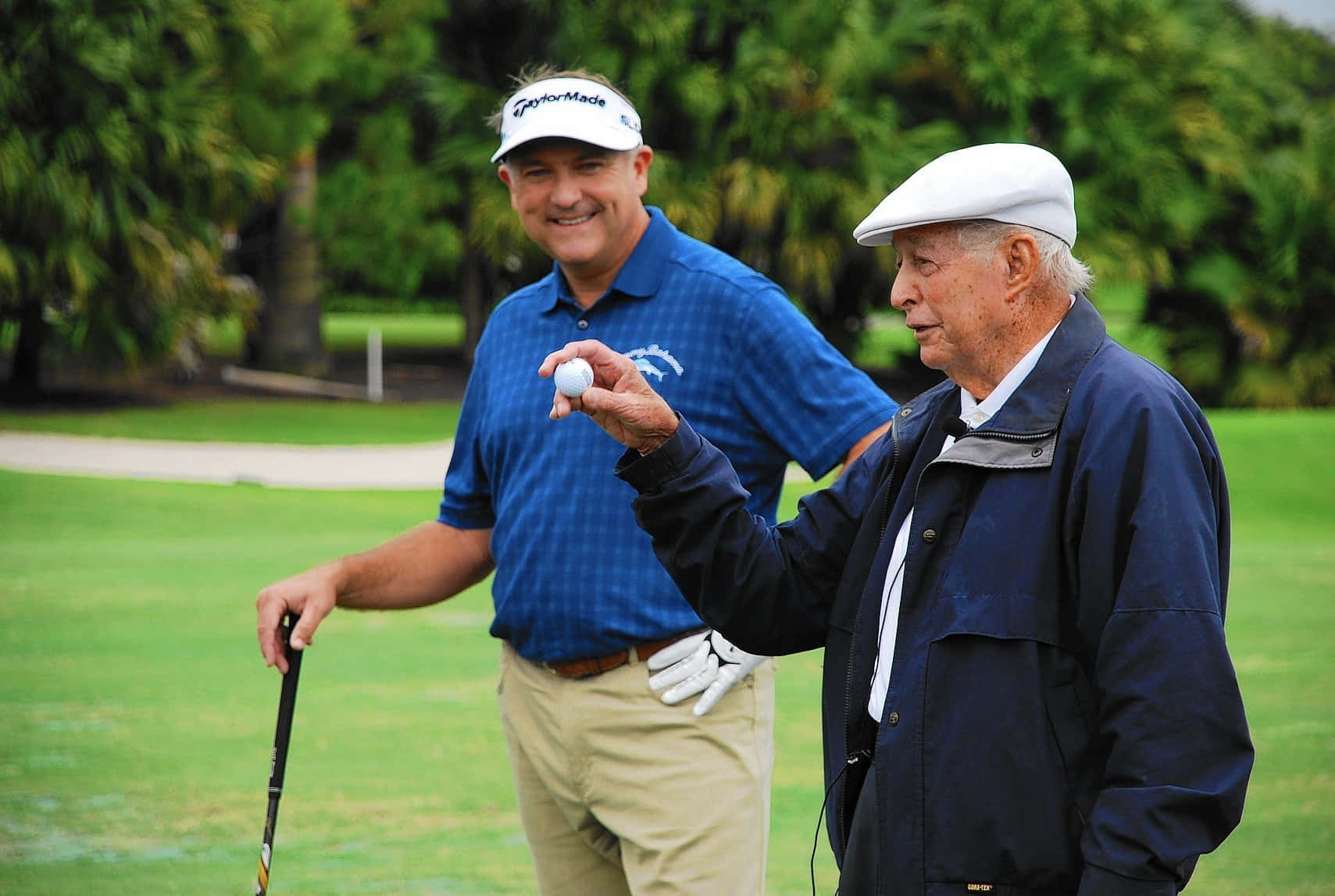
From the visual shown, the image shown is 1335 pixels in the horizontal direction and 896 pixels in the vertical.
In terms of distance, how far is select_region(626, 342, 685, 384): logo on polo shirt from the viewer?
126 inches

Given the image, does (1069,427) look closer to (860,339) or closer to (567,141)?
(567,141)

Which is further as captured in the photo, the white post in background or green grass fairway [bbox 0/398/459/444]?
the white post in background

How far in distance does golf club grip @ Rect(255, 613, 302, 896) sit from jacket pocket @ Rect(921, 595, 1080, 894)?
4.64ft

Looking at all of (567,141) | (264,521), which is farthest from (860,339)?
(567,141)

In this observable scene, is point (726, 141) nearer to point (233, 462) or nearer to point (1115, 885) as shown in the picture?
point (233, 462)

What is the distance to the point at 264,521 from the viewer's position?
1251cm

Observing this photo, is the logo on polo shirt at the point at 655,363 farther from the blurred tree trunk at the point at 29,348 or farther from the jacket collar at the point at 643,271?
the blurred tree trunk at the point at 29,348

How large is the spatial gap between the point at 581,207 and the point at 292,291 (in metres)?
21.7

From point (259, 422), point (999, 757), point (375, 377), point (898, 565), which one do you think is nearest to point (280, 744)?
point (898, 565)

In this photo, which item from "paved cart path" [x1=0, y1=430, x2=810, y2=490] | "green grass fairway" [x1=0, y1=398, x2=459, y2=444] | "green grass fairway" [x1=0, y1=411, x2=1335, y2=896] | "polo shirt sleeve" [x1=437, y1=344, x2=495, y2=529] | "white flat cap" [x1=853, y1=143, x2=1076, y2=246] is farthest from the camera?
"green grass fairway" [x1=0, y1=398, x2=459, y2=444]

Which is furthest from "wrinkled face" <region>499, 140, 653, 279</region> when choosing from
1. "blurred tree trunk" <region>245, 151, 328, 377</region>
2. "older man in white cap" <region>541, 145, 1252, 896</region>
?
"blurred tree trunk" <region>245, 151, 328, 377</region>

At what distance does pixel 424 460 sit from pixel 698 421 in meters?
13.5

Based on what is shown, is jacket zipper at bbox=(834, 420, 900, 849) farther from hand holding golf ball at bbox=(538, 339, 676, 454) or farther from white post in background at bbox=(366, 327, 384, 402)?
white post in background at bbox=(366, 327, 384, 402)

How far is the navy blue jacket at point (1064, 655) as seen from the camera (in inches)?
77.2
